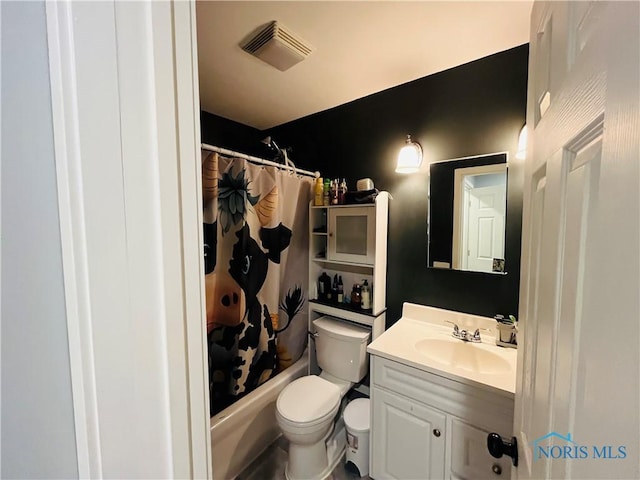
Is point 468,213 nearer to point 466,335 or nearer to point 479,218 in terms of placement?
point 479,218

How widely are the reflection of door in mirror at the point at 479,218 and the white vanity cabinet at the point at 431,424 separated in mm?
681

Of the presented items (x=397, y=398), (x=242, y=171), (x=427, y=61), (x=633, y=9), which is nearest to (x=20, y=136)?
(x=633, y=9)

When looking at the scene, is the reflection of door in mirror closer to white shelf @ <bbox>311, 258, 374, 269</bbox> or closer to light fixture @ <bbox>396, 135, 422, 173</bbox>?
light fixture @ <bbox>396, 135, 422, 173</bbox>

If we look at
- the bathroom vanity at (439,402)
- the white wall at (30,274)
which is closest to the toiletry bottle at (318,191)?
the bathroom vanity at (439,402)

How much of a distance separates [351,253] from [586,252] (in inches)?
59.3

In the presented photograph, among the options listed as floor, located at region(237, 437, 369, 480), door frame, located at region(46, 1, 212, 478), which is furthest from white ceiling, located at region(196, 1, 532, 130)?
floor, located at region(237, 437, 369, 480)

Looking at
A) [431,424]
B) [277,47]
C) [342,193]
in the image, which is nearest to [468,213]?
[342,193]

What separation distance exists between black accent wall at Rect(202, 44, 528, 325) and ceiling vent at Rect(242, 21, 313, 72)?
0.65 metres

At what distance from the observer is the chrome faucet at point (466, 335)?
146 centimetres

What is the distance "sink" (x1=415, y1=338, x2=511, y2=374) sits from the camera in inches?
52.7

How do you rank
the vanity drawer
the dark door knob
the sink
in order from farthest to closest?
1. the sink
2. the vanity drawer
3. the dark door knob

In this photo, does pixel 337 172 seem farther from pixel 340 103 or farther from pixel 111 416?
pixel 111 416

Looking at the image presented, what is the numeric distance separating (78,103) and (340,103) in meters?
1.87

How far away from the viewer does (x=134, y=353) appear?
0.35m
